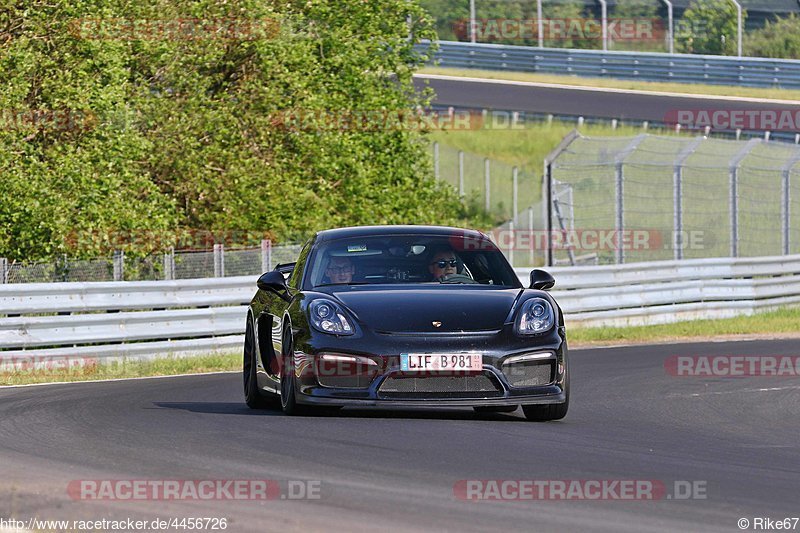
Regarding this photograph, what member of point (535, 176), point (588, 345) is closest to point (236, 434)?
point (588, 345)

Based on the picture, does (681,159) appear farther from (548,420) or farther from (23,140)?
(548,420)

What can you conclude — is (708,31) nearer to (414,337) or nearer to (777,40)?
(777,40)

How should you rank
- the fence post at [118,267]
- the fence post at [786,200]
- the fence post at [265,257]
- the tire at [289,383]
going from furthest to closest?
the fence post at [786,200] → the fence post at [265,257] → the fence post at [118,267] → the tire at [289,383]

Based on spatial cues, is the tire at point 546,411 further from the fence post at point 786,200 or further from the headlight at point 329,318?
the fence post at point 786,200

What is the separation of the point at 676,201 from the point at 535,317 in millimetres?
15528

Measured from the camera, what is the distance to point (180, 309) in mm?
18219

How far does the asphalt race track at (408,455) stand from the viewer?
6363 mm

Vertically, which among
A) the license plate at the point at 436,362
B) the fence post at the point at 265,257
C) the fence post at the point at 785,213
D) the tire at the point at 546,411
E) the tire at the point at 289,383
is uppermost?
the license plate at the point at 436,362

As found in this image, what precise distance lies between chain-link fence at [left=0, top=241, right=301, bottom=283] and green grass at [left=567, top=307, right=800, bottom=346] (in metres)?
4.27

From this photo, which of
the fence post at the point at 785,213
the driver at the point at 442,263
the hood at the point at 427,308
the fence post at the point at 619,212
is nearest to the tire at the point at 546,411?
the hood at the point at 427,308

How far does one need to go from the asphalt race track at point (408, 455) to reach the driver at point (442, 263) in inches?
38.0

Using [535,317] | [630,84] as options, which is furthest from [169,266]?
[630,84]

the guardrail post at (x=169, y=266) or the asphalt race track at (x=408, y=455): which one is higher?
the asphalt race track at (x=408, y=455)

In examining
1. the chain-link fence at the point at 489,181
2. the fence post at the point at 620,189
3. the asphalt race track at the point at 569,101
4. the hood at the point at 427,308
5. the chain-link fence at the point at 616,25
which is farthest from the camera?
the chain-link fence at the point at 616,25
